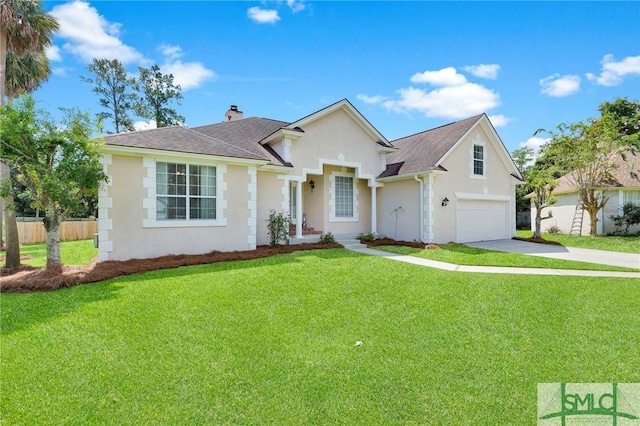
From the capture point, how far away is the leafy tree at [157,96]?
3064 centimetres

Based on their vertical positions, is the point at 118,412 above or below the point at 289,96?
below

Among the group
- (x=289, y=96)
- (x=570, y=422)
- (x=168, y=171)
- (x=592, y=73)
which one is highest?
(x=592, y=73)

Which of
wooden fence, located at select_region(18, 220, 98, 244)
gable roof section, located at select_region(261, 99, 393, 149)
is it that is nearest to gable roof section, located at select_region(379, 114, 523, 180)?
gable roof section, located at select_region(261, 99, 393, 149)

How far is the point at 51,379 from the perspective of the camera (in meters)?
3.51

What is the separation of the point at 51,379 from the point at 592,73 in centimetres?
2416

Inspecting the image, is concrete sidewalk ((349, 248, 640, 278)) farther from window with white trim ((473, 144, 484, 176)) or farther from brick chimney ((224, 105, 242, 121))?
brick chimney ((224, 105, 242, 121))

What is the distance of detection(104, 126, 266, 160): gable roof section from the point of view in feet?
31.2

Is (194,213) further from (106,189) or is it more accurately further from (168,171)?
(106,189)

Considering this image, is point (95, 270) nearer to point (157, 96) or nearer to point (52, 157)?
point (52, 157)

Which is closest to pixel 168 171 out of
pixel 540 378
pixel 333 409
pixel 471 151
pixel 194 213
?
pixel 194 213

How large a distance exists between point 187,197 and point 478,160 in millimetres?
14110

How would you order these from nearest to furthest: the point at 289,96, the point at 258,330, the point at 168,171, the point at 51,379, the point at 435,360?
the point at 51,379
the point at 435,360
the point at 258,330
the point at 168,171
the point at 289,96

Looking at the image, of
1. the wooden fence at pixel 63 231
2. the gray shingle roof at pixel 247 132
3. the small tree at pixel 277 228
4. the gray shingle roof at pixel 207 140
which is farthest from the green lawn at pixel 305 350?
the wooden fence at pixel 63 231

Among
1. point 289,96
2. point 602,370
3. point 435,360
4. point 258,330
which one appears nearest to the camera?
point 602,370
